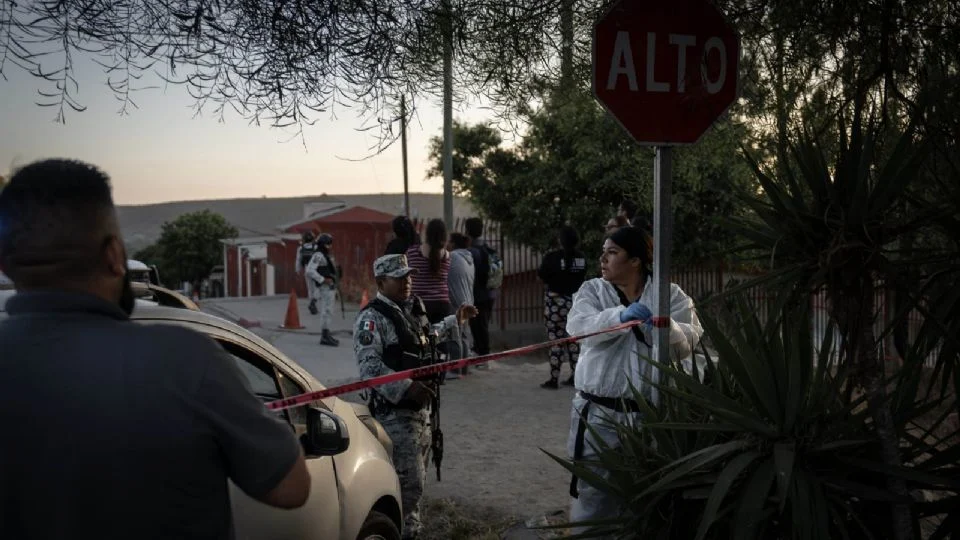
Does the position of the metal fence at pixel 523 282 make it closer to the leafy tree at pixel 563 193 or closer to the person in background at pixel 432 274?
the leafy tree at pixel 563 193

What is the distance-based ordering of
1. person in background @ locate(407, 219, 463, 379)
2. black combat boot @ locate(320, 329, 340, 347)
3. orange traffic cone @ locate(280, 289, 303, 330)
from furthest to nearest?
orange traffic cone @ locate(280, 289, 303, 330) → black combat boot @ locate(320, 329, 340, 347) → person in background @ locate(407, 219, 463, 379)

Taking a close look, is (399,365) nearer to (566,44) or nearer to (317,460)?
(317,460)

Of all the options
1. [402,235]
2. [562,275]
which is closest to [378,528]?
[402,235]

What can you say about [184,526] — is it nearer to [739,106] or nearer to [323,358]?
[739,106]

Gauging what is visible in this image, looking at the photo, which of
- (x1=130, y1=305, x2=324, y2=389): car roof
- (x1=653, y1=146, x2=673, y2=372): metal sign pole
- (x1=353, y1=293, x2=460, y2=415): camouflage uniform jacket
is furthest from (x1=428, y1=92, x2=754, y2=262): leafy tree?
(x1=130, y1=305, x2=324, y2=389): car roof

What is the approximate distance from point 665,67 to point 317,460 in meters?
2.13

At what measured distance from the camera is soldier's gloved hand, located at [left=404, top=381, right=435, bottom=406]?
5.22m

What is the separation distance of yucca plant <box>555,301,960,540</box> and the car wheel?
4.69 feet

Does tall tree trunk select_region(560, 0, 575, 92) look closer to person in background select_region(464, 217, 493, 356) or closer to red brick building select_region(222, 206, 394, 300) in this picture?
person in background select_region(464, 217, 493, 356)

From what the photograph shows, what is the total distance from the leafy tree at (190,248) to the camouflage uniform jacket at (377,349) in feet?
221

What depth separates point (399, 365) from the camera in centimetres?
526

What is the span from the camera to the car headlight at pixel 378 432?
4.81m

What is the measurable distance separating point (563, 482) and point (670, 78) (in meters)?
4.20

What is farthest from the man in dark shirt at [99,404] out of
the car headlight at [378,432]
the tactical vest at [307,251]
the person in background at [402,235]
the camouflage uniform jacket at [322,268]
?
the tactical vest at [307,251]
